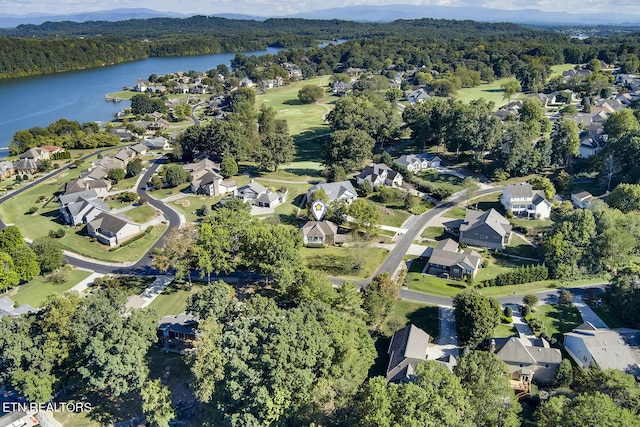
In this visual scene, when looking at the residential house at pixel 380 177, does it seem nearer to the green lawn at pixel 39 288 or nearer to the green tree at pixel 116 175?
the green tree at pixel 116 175

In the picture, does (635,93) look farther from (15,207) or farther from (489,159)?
(15,207)

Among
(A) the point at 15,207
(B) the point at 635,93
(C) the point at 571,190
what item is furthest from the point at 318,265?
(B) the point at 635,93

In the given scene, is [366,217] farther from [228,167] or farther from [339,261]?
[228,167]


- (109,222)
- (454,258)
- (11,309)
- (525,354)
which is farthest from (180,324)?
(454,258)

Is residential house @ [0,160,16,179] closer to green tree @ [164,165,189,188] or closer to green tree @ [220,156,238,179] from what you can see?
green tree @ [164,165,189,188]

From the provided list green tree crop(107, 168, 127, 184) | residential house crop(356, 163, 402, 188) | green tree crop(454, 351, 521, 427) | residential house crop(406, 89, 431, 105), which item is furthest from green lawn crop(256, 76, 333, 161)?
green tree crop(454, 351, 521, 427)

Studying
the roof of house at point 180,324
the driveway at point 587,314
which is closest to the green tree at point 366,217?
the driveway at point 587,314
